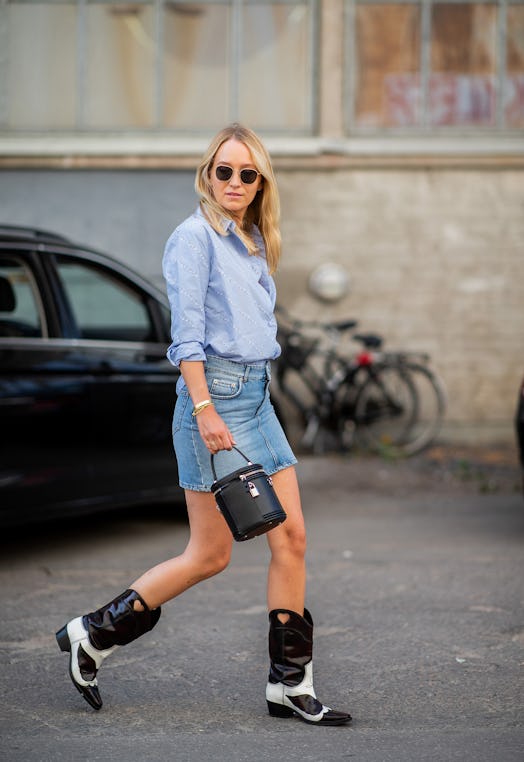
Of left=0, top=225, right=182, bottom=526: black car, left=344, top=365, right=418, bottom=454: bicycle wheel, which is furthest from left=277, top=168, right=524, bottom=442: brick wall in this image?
left=0, top=225, right=182, bottom=526: black car

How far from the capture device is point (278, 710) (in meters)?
4.00

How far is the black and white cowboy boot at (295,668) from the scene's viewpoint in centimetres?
390

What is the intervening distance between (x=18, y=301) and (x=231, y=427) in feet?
9.10

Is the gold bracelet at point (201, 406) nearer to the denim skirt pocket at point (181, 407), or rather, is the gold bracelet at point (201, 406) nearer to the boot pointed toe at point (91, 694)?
the denim skirt pocket at point (181, 407)

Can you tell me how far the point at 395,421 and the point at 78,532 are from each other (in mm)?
4353

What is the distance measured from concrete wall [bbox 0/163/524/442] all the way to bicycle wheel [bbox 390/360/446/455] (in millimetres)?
293

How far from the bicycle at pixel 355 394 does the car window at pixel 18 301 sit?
4334 mm

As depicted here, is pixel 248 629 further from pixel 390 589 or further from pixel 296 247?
pixel 296 247

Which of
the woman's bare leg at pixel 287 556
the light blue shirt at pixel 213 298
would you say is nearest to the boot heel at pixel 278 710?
the woman's bare leg at pixel 287 556

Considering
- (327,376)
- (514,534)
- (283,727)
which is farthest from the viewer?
(327,376)

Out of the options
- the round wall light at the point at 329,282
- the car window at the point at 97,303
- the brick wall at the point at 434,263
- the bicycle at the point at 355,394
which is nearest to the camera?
the car window at the point at 97,303

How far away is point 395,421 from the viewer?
10977 mm

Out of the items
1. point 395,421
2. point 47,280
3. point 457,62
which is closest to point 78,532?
point 47,280

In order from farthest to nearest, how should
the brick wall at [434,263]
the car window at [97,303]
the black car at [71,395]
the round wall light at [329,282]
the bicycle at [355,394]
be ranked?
1. the brick wall at [434,263]
2. the round wall light at [329,282]
3. the bicycle at [355,394]
4. the car window at [97,303]
5. the black car at [71,395]
